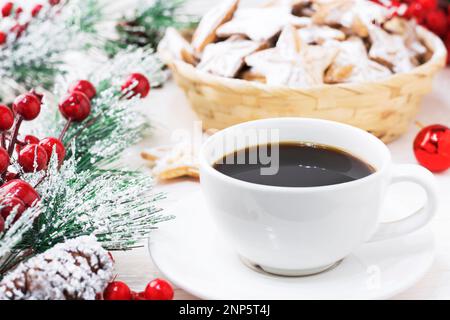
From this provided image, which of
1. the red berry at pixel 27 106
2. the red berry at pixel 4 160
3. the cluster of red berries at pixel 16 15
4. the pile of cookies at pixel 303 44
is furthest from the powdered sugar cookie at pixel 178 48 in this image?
the red berry at pixel 4 160

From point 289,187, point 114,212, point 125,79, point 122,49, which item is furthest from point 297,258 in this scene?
point 122,49

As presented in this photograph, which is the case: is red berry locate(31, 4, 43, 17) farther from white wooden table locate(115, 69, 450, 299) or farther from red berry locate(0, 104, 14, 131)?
red berry locate(0, 104, 14, 131)

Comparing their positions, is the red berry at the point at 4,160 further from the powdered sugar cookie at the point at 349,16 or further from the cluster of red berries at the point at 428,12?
the cluster of red berries at the point at 428,12

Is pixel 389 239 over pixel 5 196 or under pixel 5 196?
under

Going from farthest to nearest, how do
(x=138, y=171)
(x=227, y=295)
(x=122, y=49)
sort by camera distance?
(x=122, y=49)
(x=138, y=171)
(x=227, y=295)

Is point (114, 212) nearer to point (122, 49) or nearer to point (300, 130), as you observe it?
point (300, 130)

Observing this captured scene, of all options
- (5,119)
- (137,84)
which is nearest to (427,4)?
(137,84)
